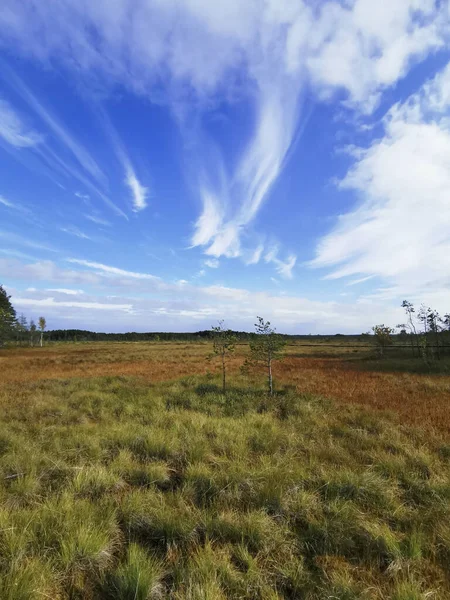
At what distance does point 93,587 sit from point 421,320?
3962cm

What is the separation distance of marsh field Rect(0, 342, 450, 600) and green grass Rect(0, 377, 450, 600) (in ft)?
0.06

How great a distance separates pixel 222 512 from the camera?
448cm

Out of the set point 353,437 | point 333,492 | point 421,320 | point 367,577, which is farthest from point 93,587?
point 421,320

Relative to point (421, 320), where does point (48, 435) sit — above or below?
below

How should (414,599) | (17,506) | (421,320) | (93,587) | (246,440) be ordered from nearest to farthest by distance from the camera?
(414,599), (93,587), (17,506), (246,440), (421,320)

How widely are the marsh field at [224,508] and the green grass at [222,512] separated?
0.02 meters

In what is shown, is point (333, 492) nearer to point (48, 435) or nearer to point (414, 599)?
point (414, 599)

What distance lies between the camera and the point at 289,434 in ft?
27.5

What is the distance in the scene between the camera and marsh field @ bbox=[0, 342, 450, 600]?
3.30m

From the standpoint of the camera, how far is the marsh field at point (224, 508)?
3299 mm

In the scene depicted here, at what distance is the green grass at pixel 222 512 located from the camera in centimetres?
329

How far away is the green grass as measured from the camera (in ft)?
10.8

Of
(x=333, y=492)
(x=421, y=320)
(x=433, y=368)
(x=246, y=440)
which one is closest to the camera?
(x=333, y=492)

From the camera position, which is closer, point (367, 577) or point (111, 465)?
point (367, 577)
